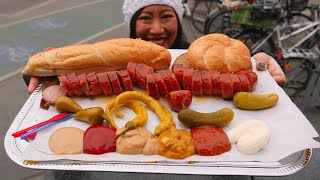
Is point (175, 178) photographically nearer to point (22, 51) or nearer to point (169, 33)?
point (169, 33)

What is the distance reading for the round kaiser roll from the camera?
8.28 ft

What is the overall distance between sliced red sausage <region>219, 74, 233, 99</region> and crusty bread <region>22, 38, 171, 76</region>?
21.0 inches

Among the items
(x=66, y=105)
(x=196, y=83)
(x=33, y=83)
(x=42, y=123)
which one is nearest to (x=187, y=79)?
(x=196, y=83)

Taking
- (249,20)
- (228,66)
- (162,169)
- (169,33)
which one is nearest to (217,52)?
(228,66)

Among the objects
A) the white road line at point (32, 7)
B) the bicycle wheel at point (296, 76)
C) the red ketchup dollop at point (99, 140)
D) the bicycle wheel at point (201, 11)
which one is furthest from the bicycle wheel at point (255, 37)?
the white road line at point (32, 7)

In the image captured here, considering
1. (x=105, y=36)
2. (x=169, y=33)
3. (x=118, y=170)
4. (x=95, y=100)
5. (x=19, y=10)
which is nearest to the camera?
(x=118, y=170)

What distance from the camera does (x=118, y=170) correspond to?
170cm

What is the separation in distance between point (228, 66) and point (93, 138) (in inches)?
45.7

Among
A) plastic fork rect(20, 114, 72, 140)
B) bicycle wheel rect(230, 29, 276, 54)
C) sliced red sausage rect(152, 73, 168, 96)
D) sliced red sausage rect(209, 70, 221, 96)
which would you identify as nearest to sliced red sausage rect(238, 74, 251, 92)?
sliced red sausage rect(209, 70, 221, 96)

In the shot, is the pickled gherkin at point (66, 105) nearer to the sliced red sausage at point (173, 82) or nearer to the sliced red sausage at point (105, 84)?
the sliced red sausage at point (105, 84)

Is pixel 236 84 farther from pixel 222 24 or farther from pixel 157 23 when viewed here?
pixel 222 24

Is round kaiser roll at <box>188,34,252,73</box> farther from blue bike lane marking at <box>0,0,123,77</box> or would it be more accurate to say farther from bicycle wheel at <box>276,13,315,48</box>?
blue bike lane marking at <box>0,0,123,77</box>

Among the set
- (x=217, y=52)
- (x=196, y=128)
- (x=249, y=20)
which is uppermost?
(x=217, y=52)

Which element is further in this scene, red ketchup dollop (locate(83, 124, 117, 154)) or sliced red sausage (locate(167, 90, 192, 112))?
sliced red sausage (locate(167, 90, 192, 112))
